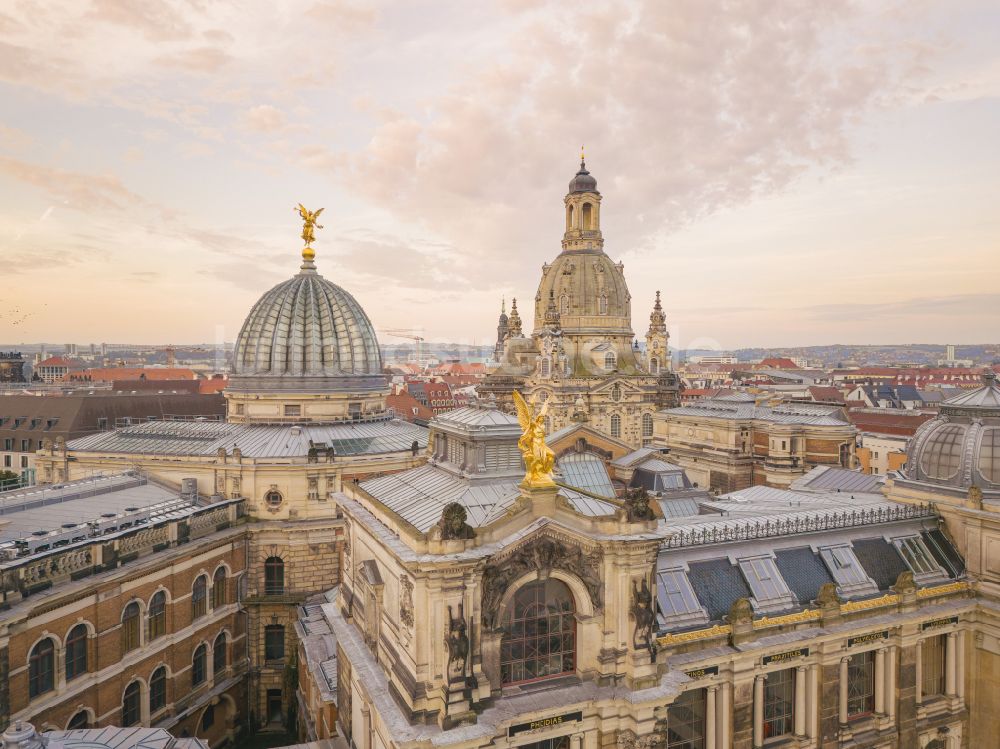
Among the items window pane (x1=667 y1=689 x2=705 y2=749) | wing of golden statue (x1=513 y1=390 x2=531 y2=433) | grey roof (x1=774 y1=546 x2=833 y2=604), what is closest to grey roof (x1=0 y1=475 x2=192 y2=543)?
wing of golden statue (x1=513 y1=390 x2=531 y2=433)

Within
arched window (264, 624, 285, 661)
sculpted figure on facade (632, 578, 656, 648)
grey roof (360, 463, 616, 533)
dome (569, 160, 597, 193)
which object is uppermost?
dome (569, 160, 597, 193)

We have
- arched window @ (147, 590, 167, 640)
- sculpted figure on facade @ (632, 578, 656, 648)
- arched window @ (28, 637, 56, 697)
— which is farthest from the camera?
arched window @ (147, 590, 167, 640)

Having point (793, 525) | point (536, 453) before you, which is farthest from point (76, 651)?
point (793, 525)

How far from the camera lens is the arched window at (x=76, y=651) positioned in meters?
27.5

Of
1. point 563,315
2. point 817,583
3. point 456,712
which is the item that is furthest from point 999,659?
point 563,315

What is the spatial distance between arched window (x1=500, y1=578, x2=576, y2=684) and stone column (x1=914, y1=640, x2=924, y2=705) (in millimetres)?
16334

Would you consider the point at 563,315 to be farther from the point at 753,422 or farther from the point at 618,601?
the point at 618,601

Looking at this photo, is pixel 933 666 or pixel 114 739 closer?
pixel 114 739

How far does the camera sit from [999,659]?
27.8 metres

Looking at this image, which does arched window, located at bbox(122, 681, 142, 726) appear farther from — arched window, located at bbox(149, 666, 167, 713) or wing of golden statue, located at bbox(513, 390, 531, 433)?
wing of golden statue, located at bbox(513, 390, 531, 433)

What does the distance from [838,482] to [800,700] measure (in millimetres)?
22251

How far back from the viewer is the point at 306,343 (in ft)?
157

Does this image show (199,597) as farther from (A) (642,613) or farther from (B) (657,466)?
(B) (657,466)

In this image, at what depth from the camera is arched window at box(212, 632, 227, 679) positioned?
37562 mm
